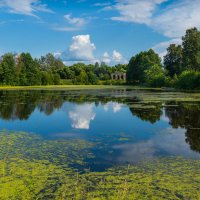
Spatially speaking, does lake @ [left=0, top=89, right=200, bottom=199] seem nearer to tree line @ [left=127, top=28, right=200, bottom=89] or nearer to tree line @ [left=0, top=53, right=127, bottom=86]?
tree line @ [left=127, top=28, right=200, bottom=89]

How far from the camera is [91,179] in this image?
26.1 feet

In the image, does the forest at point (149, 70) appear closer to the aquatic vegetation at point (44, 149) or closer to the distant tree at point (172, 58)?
the distant tree at point (172, 58)

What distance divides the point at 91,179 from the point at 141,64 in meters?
101

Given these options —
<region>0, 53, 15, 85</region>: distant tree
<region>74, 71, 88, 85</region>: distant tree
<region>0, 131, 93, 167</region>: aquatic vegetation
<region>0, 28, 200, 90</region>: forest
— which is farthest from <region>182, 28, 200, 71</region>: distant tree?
<region>0, 131, 93, 167</region>: aquatic vegetation

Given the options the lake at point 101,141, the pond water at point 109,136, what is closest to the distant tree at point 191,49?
the pond water at point 109,136

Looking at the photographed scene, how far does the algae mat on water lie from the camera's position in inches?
274

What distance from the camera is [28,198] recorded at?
22.0 feet

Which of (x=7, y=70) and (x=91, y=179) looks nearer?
(x=91, y=179)

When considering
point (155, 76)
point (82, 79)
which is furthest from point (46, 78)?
point (155, 76)

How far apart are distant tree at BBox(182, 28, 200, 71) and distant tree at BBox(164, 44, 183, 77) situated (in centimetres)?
1165

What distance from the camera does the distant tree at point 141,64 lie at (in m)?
104

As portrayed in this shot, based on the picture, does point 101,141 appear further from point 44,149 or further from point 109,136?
point 44,149

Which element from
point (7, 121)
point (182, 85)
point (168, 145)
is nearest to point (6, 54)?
point (182, 85)

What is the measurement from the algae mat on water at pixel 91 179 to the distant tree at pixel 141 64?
9256cm
